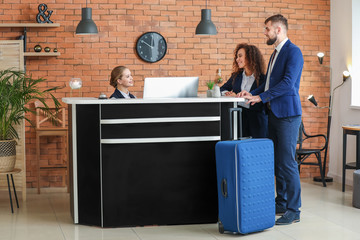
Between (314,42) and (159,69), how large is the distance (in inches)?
90.7

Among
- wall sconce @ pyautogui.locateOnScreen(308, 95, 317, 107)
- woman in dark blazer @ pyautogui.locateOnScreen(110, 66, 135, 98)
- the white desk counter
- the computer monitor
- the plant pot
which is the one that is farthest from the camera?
wall sconce @ pyautogui.locateOnScreen(308, 95, 317, 107)

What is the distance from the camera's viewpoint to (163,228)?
16.4ft

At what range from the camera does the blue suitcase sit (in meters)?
4.56

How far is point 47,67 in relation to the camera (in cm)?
717

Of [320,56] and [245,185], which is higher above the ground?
[320,56]

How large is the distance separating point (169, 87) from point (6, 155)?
207cm

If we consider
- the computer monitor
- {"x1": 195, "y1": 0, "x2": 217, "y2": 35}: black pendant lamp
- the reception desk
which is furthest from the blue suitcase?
{"x1": 195, "y1": 0, "x2": 217, "y2": 35}: black pendant lamp

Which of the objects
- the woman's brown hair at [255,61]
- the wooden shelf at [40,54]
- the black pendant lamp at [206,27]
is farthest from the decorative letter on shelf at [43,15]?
the woman's brown hair at [255,61]

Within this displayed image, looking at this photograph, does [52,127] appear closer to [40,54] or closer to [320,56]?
[40,54]

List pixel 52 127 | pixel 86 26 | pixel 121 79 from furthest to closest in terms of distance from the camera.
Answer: pixel 52 127 < pixel 86 26 < pixel 121 79

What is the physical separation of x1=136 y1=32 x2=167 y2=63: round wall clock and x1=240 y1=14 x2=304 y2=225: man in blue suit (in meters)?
2.46

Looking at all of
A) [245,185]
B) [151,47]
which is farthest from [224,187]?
[151,47]

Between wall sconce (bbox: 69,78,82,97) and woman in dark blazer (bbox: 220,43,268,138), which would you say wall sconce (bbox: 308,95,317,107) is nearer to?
woman in dark blazer (bbox: 220,43,268,138)

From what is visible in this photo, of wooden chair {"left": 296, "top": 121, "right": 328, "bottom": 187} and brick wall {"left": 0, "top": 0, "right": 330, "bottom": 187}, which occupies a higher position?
brick wall {"left": 0, "top": 0, "right": 330, "bottom": 187}
